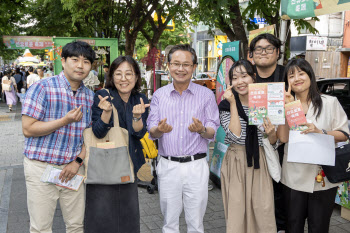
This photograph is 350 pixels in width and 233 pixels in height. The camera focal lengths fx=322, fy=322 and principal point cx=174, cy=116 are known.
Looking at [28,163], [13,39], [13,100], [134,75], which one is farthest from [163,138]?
[13,39]

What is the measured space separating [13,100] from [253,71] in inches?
589

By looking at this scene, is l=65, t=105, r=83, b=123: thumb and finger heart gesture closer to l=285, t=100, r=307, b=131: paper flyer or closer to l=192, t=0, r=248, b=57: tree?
l=285, t=100, r=307, b=131: paper flyer

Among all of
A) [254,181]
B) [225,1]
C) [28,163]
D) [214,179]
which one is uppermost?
[225,1]

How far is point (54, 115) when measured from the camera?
2.44 metres

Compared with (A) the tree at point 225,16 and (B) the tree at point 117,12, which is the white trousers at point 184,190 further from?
(B) the tree at point 117,12

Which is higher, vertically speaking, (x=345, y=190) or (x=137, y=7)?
(x=137, y=7)

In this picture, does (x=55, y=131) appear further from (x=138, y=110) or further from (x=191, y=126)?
(x=191, y=126)

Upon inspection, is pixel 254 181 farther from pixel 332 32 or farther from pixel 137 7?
pixel 332 32

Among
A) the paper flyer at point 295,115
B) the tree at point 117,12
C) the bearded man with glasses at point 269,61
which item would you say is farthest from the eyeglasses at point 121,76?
the tree at point 117,12

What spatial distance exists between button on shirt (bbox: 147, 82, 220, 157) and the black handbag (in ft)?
3.11

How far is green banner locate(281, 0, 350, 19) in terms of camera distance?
3395 millimetres

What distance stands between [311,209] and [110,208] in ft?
5.32

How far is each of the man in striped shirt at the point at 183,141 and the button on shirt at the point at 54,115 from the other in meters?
0.64

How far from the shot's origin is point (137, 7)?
1241cm
